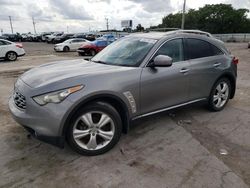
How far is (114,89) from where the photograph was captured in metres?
3.42

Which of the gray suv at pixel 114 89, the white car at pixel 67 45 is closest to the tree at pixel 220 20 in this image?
the white car at pixel 67 45

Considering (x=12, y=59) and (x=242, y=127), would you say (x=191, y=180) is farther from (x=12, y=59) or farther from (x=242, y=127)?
(x=12, y=59)

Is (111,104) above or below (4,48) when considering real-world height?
above

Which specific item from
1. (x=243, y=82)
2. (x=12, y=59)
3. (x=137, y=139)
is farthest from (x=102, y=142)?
(x=12, y=59)

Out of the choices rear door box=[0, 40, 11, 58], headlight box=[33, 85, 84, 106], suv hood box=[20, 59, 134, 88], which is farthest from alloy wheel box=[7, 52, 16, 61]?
headlight box=[33, 85, 84, 106]

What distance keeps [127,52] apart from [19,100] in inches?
72.1

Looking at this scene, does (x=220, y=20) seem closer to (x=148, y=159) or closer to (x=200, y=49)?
(x=200, y=49)

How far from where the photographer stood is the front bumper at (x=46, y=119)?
3064 millimetres

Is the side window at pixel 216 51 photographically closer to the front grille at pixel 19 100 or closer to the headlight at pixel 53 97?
the headlight at pixel 53 97

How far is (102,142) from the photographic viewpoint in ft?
11.6

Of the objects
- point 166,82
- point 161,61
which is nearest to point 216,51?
point 166,82

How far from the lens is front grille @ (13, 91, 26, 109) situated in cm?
330

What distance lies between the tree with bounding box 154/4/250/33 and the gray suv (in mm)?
75516

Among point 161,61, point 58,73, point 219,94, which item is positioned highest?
point 161,61
